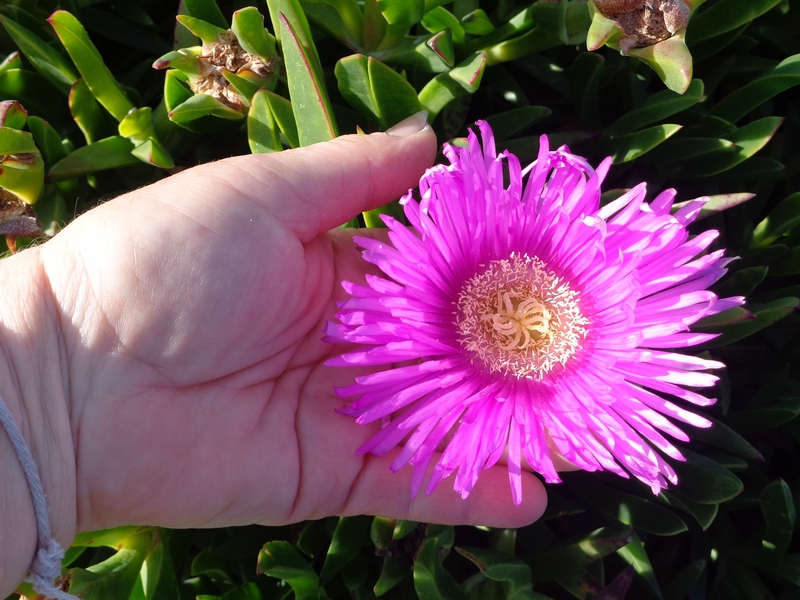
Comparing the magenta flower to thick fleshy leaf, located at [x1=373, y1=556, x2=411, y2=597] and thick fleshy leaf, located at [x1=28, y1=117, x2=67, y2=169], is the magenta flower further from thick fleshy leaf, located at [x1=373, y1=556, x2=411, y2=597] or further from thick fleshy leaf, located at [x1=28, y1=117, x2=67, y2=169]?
thick fleshy leaf, located at [x1=28, y1=117, x2=67, y2=169]

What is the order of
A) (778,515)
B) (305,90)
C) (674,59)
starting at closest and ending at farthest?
(674,59), (305,90), (778,515)

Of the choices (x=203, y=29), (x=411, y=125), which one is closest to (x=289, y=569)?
(x=411, y=125)

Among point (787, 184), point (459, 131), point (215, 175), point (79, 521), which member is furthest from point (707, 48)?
point (79, 521)

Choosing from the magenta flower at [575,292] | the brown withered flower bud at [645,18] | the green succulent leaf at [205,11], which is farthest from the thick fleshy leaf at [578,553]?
the green succulent leaf at [205,11]

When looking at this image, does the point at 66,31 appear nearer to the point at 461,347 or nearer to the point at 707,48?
the point at 461,347

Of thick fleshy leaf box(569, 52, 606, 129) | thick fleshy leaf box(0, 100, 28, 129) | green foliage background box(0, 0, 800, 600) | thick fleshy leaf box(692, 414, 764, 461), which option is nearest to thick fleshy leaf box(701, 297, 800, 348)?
green foliage background box(0, 0, 800, 600)

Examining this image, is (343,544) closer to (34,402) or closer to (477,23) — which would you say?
(34,402)
